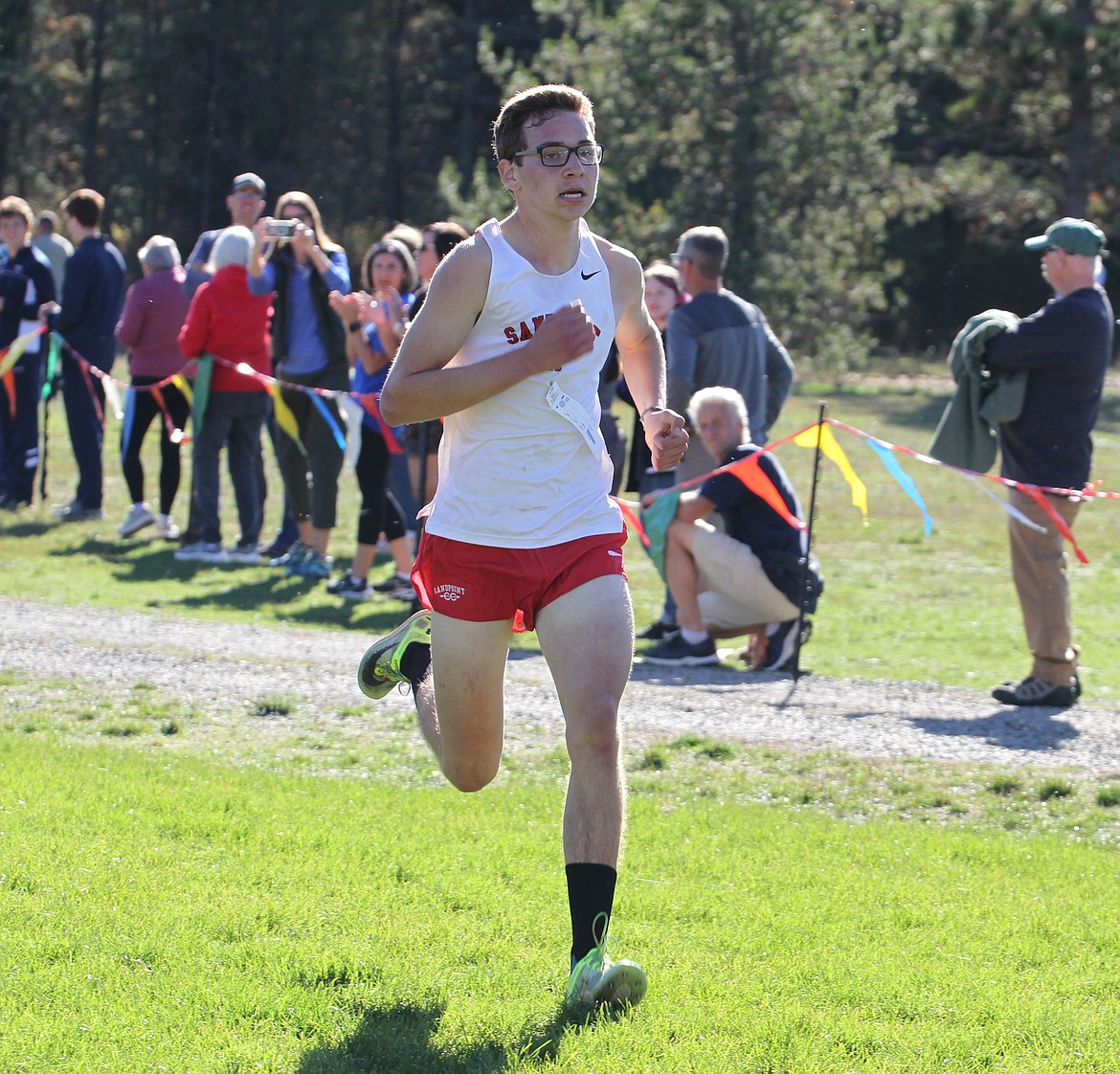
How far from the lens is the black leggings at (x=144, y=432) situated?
13.2 m

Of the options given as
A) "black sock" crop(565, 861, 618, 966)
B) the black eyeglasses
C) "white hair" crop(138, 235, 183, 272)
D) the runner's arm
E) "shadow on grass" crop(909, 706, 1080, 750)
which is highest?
"white hair" crop(138, 235, 183, 272)

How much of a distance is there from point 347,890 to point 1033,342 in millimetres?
A: 5000

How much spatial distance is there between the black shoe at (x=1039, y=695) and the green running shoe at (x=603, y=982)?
4.93m

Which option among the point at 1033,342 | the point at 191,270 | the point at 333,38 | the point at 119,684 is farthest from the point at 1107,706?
the point at 333,38

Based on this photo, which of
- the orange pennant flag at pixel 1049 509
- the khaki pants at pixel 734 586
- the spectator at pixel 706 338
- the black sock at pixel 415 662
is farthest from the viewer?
the spectator at pixel 706 338

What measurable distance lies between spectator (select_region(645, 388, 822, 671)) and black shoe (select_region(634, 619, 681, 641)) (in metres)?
0.51

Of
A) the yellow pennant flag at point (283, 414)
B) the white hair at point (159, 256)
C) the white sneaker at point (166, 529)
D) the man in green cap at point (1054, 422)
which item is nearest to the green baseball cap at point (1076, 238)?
the man in green cap at point (1054, 422)

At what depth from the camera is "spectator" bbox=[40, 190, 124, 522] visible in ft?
44.3

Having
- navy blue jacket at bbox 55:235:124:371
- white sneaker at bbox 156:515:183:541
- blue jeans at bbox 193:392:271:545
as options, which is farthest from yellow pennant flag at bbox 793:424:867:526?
navy blue jacket at bbox 55:235:124:371

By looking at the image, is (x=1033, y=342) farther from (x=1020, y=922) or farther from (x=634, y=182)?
(x=634, y=182)

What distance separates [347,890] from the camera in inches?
188

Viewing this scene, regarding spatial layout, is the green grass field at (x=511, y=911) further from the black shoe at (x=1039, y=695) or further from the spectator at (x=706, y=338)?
the spectator at (x=706, y=338)

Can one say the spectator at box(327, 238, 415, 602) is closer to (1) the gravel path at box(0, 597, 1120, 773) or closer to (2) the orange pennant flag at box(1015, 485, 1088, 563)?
(1) the gravel path at box(0, 597, 1120, 773)

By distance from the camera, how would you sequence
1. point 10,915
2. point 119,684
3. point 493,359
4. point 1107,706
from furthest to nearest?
point 1107,706 < point 119,684 < point 10,915 < point 493,359
